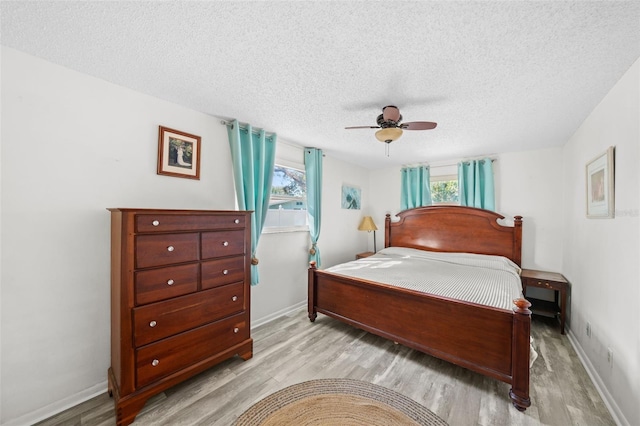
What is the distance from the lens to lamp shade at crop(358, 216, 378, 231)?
15.0ft

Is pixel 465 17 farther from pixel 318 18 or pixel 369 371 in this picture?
pixel 369 371

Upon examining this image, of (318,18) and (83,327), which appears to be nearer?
(318,18)

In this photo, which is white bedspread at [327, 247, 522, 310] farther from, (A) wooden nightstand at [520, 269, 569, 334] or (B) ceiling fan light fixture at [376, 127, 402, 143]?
(B) ceiling fan light fixture at [376, 127, 402, 143]

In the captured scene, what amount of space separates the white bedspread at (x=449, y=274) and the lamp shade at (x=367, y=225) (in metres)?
0.64

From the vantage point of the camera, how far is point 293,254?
3508 mm

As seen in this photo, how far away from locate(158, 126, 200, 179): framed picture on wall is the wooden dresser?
0.64m

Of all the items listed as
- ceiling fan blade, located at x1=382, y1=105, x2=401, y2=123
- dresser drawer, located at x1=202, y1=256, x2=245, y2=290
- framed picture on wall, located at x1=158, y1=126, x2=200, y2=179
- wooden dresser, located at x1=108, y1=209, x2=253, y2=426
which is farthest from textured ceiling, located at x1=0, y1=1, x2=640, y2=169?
dresser drawer, located at x1=202, y1=256, x2=245, y2=290

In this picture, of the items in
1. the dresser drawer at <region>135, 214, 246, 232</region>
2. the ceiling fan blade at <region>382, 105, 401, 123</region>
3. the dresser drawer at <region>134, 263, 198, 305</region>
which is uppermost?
the ceiling fan blade at <region>382, 105, 401, 123</region>

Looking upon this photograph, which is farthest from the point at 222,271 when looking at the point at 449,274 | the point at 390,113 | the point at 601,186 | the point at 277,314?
the point at 601,186

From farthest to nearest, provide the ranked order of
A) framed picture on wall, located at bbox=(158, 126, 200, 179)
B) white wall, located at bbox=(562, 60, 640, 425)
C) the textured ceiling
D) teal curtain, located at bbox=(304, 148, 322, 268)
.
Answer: teal curtain, located at bbox=(304, 148, 322, 268) < framed picture on wall, located at bbox=(158, 126, 200, 179) < white wall, located at bbox=(562, 60, 640, 425) < the textured ceiling

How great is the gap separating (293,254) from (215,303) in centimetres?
154

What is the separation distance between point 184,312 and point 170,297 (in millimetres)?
170

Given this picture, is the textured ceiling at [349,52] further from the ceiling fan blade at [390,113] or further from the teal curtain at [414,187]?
the teal curtain at [414,187]

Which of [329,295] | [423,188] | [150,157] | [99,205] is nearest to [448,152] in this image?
[423,188]
